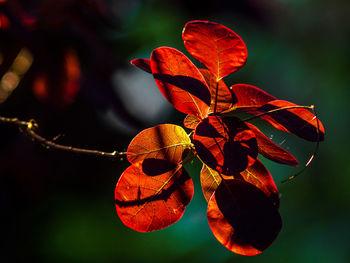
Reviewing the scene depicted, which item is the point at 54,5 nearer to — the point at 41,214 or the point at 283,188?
the point at 41,214

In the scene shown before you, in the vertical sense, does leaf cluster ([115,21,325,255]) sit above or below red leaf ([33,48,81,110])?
above

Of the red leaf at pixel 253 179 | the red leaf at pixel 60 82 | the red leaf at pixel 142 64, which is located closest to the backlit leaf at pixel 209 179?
the red leaf at pixel 253 179

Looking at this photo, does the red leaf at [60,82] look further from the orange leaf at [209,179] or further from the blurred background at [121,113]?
the orange leaf at [209,179]

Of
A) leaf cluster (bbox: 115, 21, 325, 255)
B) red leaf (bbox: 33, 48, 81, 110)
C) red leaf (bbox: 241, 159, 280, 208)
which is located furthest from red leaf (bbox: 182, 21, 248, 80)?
red leaf (bbox: 33, 48, 81, 110)

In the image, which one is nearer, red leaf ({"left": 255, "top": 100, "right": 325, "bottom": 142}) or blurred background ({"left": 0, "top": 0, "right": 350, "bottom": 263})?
red leaf ({"left": 255, "top": 100, "right": 325, "bottom": 142})

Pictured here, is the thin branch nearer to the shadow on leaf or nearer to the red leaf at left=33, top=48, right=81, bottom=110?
the shadow on leaf

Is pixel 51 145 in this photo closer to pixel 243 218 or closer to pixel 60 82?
pixel 243 218

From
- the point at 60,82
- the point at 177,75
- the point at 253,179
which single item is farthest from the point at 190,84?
the point at 60,82
